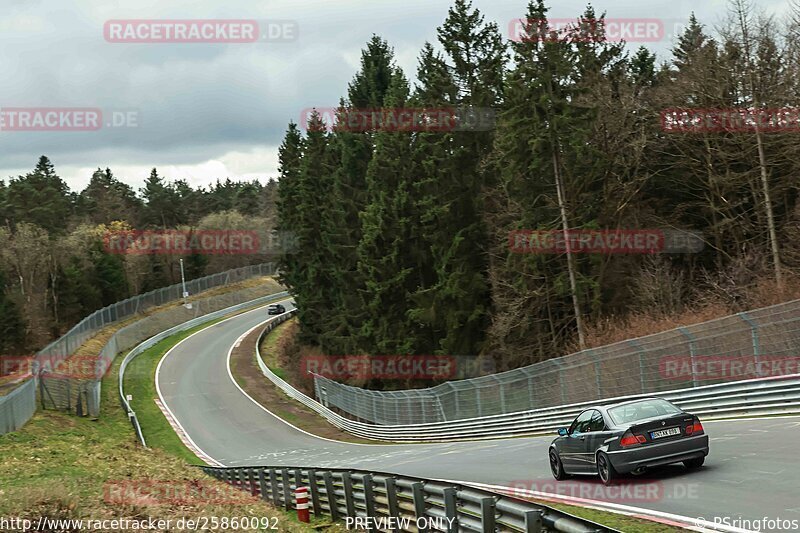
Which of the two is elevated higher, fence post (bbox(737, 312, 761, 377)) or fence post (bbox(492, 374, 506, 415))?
fence post (bbox(737, 312, 761, 377))

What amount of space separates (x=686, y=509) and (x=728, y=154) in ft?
95.7

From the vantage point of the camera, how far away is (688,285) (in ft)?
133

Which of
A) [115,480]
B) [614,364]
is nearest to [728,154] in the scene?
[614,364]

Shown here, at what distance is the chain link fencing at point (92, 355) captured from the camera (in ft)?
134

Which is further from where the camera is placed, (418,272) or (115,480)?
(418,272)

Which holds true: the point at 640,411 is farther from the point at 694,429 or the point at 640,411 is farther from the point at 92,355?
the point at 92,355

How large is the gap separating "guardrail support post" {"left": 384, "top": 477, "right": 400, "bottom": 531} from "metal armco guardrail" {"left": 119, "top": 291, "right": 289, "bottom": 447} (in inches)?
1237

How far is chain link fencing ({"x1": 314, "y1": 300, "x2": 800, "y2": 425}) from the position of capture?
21.6 metres

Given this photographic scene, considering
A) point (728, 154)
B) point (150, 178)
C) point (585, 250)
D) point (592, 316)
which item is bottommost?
point (592, 316)

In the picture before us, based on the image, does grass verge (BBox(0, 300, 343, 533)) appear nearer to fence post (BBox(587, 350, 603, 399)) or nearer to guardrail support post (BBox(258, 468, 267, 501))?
guardrail support post (BBox(258, 468, 267, 501))

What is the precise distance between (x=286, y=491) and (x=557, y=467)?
641cm

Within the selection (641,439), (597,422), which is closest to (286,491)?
(597,422)

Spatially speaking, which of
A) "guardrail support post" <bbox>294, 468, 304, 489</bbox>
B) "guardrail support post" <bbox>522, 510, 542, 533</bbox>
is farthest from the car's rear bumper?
"guardrail support post" <bbox>294, 468, 304, 489</bbox>

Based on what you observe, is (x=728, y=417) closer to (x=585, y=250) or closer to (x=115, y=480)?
(x=115, y=480)
